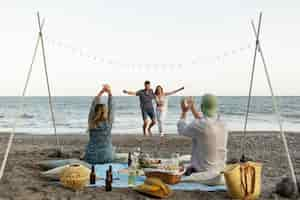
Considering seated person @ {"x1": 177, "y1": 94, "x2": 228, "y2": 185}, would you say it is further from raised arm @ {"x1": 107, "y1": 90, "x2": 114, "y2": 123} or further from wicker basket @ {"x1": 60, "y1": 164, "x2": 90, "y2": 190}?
raised arm @ {"x1": 107, "y1": 90, "x2": 114, "y2": 123}

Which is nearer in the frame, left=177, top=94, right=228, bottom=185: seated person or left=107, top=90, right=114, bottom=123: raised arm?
left=177, top=94, right=228, bottom=185: seated person

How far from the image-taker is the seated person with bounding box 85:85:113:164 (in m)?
6.52

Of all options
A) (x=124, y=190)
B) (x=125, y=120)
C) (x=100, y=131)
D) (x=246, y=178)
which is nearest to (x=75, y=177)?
(x=124, y=190)

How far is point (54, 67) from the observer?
12477mm

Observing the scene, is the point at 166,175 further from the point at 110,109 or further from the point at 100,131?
the point at 110,109

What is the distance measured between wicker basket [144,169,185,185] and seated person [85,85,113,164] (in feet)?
4.28

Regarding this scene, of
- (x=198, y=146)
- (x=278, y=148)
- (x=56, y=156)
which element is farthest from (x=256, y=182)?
(x=278, y=148)

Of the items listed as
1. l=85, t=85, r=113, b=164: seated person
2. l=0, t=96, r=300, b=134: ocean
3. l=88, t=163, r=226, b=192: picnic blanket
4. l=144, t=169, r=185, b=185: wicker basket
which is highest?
l=85, t=85, r=113, b=164: seated person

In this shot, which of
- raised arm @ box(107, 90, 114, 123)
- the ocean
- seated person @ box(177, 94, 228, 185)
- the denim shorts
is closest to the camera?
seated person @ box(177, 94, 228, 185)

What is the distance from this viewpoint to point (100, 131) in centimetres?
657

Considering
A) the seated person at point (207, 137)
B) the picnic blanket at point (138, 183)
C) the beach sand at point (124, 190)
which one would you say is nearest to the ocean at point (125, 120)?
the beach sand at point (124, 190)

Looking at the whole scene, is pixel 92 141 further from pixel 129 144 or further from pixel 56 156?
pixel 129 144

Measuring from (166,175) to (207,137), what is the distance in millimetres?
779

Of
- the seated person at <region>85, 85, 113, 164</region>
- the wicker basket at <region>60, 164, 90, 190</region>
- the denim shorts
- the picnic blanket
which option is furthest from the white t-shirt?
the denim shorts
